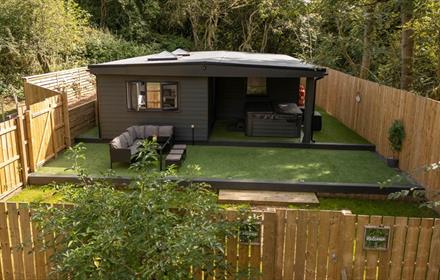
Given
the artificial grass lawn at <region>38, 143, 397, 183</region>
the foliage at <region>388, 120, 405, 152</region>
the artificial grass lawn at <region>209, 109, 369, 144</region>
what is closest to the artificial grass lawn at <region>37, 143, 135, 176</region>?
the artificial grass lawn at <region>38, 143, 397, 183</region>

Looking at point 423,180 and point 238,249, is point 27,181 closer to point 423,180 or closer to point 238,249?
point 238,249

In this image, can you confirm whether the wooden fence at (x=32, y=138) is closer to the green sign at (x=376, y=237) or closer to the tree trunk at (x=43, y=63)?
the green sign at (x=376, y=237)

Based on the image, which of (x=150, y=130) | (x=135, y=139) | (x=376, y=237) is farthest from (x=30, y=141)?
(x=376, y=237)

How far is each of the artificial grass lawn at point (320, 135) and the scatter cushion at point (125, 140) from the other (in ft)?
9.74

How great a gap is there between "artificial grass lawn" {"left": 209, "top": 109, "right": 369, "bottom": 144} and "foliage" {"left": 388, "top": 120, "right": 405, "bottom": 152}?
2635 mm

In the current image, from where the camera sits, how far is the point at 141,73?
13297 mm

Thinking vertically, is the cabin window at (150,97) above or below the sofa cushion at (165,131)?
above

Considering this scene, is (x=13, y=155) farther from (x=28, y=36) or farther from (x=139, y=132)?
(x=28, y=36)

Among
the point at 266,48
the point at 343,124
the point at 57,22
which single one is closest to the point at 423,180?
the point at 343,124

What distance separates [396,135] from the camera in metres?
11.0

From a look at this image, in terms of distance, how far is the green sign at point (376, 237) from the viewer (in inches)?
190

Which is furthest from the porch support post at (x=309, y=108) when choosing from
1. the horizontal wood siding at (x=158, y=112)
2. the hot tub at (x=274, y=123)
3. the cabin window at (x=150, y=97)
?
the cabin window at (x=150, y=97)

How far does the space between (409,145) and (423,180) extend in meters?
1.30

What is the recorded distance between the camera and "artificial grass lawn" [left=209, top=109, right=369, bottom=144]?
46.2ft
